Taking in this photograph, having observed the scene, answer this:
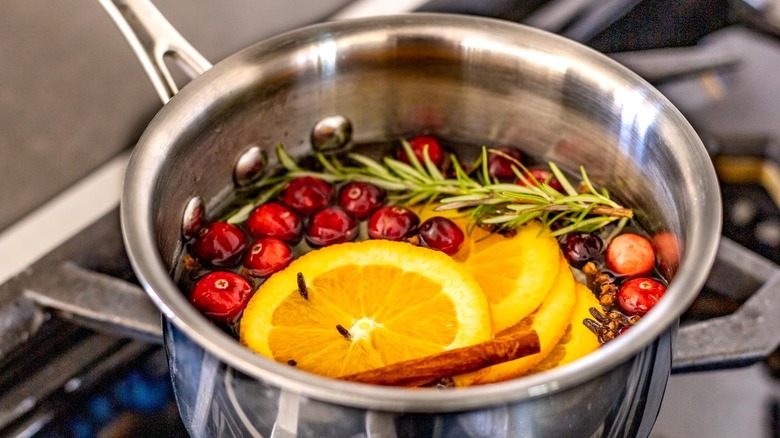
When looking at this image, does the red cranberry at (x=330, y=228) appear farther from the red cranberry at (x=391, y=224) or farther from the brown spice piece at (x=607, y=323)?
the brown spice piece at (x=607, y=323)

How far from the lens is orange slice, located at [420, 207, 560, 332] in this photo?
0.82 metres

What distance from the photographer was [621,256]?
879 mm

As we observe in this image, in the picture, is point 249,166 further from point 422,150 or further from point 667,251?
point 667,251

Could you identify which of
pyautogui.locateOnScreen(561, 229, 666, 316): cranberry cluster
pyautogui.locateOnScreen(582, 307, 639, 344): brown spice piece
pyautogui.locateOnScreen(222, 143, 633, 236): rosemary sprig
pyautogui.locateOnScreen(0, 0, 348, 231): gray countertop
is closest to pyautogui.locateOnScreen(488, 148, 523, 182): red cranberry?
pyautogui.locateOnScreen(222, 143, 633, 236): rosemary sprig

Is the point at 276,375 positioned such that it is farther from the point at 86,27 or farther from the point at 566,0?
the point at 566,0

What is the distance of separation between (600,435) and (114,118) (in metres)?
0.82

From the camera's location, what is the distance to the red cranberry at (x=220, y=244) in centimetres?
88

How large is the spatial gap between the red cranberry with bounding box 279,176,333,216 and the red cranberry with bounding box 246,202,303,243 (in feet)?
0.08

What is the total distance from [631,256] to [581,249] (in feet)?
0.17

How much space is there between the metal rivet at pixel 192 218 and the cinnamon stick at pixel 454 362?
302mm

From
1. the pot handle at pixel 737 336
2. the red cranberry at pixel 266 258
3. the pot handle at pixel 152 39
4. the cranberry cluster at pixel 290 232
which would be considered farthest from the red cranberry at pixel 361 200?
the pot handle at pixel 737 336

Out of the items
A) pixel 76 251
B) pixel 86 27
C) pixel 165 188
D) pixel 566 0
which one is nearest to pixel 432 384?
pixel 165 188

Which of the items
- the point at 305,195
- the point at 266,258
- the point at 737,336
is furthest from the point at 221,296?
the point at 737,336

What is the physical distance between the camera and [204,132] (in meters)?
0.86
